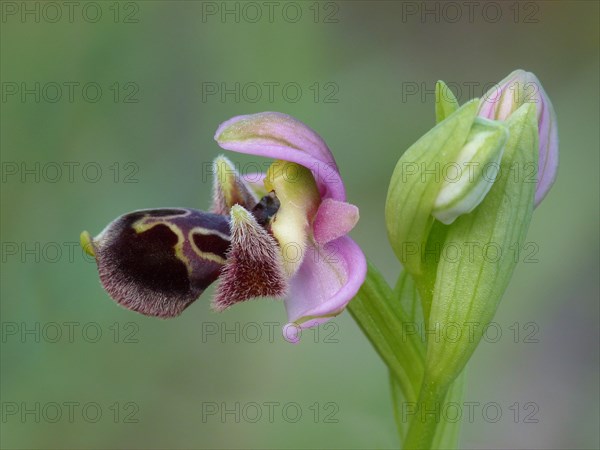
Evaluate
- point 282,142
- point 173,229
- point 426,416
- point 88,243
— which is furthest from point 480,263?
point 88,243

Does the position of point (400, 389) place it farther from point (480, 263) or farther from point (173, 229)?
point (173, 229)

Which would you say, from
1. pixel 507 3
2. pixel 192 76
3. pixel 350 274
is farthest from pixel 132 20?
pixel 350 274

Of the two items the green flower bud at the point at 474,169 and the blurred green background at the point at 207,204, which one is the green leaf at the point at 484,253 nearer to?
the green flower bud at the point at 474,169

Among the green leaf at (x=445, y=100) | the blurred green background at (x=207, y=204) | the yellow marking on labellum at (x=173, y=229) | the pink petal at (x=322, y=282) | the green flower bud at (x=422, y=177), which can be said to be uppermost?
the green leaf at (x=445, y=100)

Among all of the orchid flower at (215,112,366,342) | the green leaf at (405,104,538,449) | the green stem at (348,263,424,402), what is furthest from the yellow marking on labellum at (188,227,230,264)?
the green leaf at (405,104,538,449)

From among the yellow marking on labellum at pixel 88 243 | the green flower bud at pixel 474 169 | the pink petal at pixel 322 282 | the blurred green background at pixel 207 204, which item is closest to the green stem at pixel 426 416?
the pink petal at pixel 322 282

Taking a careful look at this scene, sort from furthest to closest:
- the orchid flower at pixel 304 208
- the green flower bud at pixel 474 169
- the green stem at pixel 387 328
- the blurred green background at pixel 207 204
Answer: the blurred green background at pixel 207 204 < the green stem at pixel 387 328 < the orchid flower at pixel 304 208 < the green flower bud at pixel 474 169

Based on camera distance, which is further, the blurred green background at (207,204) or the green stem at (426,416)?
the blurred green background at (207,204)
